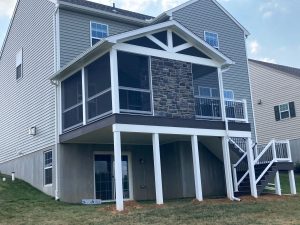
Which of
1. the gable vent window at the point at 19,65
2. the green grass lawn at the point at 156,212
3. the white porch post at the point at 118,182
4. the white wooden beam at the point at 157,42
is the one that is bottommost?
the green grass lawn at the point at 156,212

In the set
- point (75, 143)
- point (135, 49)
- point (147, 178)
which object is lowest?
point (147, 178)

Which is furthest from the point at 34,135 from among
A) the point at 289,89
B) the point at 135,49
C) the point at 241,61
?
the point at 289,89

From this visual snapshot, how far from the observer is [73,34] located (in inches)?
712

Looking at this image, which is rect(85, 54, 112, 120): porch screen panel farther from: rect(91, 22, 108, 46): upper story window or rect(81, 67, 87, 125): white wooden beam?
rect(91, 22, 108, 46): upper story window

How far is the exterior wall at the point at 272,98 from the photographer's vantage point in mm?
27844

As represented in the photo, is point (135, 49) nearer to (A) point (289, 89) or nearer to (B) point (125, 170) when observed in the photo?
(B) point (125, 170)

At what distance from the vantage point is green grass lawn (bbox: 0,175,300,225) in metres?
11.0

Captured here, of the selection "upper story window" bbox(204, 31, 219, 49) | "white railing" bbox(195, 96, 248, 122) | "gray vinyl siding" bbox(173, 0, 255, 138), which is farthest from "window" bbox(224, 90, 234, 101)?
"white railing" bbox(195, 96, 248, 122)

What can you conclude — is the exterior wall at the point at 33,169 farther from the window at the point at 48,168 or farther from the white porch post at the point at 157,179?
the white porch post at the point at 157,179

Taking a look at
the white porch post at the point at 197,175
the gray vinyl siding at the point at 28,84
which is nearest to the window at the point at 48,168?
the gray vinyl siding at the point at 28,84

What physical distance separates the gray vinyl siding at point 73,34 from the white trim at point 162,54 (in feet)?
14.1

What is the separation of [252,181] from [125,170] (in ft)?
17.1

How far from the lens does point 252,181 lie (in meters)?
15.9

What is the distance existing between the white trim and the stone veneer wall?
0.15 metres
